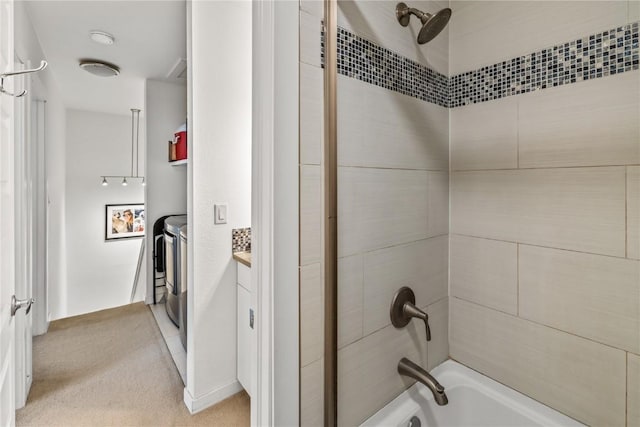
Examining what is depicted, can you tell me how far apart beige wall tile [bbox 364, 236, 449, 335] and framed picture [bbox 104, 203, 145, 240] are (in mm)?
4186

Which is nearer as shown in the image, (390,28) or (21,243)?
(390,28)

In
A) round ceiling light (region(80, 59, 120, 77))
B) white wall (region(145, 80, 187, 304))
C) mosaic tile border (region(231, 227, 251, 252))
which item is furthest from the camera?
white wall (region(145, 80, 187, 304))

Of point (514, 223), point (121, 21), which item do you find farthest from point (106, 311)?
point (514, 223)

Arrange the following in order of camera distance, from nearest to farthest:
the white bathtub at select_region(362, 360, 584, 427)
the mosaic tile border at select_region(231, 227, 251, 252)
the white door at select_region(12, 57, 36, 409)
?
the white bathtub at select_region(362, 360, 584, 427) → the white door at select_region(12, 57, 36, 409) → the mosaic tile border at select_region(231, 227, 251, 252)

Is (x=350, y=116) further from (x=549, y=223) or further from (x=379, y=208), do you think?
(x=549, y=223)

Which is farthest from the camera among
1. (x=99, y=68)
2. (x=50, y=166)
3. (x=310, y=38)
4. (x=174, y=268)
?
(x=50, y=166)

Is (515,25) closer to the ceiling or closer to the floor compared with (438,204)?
closer to the ceiling

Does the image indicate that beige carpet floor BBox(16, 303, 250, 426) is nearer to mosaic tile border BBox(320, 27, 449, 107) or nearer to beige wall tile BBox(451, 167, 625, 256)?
beige wall tile BBox(451, 167, 625, 256)

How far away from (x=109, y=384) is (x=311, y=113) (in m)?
2.23

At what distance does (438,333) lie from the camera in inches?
51.8

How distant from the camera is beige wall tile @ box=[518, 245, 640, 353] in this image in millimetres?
931

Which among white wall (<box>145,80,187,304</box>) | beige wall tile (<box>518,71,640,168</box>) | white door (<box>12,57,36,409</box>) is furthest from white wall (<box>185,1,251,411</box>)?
white wall (<box>145,80,187,304</box>)

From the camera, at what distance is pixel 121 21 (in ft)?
6.75

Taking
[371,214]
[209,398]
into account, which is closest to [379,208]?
[371,214]
